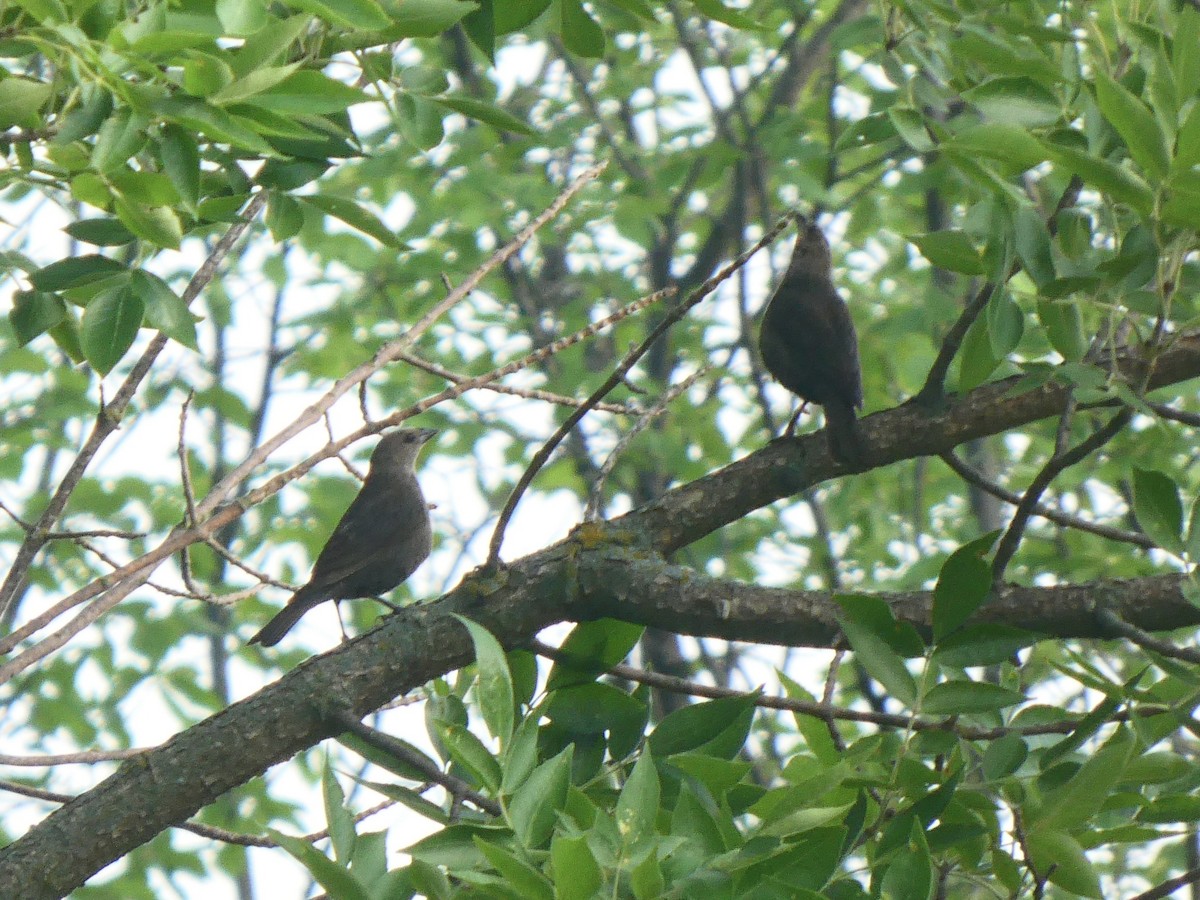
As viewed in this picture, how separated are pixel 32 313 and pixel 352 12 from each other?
3.73 ft

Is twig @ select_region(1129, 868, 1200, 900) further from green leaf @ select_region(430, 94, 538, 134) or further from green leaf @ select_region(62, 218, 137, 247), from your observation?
green leaf @ select_region(62, 218, 137, 247)

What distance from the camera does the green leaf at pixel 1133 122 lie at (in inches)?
75.5

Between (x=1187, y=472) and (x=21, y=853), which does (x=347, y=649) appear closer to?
(x=21, y=853)

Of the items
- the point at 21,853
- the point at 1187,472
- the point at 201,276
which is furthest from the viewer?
the point at 1187,472

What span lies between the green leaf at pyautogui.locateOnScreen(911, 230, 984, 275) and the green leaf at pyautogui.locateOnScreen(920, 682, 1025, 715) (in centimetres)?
69

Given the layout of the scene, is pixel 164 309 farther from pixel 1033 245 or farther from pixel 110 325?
pixel 1033 245

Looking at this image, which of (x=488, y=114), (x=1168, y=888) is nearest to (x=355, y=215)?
(x=488, y=114)

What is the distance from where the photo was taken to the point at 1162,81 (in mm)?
1947

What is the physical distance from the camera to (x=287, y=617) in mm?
5633

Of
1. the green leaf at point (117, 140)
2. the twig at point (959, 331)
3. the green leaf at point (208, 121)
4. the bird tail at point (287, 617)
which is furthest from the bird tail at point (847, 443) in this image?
the bird tail at point (287, 617)

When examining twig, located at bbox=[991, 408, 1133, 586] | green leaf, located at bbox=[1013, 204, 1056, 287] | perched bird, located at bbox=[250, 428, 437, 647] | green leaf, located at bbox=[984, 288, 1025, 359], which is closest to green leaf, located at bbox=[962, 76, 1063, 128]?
green leaf, located at bbox=[1013, 204, 1056, 287]

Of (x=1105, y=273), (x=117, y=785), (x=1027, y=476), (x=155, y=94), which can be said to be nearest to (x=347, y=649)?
(x=117, y=785)

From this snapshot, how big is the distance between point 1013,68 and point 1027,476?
259 inches

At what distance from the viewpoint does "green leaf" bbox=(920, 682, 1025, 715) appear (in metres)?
2.24
